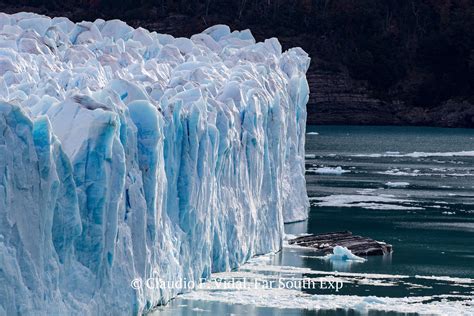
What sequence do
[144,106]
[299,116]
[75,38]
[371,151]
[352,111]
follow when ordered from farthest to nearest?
[352,111], [371,151], [75,38], [299,116], [144,106]

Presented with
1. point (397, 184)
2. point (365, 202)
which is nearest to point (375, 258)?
point (365, 202)

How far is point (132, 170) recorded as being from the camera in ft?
50.5

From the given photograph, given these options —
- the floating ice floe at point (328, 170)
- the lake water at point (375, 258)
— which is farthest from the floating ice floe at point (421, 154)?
the floating ice floe at point (328, 170)

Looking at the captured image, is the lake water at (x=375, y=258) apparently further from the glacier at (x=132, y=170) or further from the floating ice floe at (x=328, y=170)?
the glacier at (x=132, y=170)

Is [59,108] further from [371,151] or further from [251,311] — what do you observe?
[371,151]

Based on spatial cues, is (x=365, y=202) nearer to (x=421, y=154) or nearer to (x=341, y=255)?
(x=341, y=255)

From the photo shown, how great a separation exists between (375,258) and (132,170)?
8.30 meters

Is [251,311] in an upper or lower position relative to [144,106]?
lower

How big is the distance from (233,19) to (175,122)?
226 feet

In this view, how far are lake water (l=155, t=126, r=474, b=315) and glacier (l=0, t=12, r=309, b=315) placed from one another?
62cm

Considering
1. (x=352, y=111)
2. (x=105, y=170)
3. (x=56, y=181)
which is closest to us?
(x=56, y=181)

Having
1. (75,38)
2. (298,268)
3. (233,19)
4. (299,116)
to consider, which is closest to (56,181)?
(298,268)

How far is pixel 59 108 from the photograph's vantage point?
1436 cm

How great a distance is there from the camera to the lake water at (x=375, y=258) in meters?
17.7
